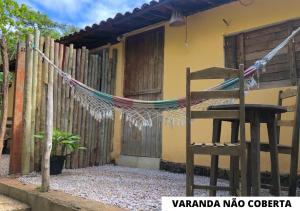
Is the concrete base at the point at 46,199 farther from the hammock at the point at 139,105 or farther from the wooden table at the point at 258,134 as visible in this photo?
the hammock at the point at 139,105

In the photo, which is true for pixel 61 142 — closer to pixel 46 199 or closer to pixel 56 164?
pixel 56 164

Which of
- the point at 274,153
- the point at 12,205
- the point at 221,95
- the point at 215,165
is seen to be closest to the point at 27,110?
the point at 12,205

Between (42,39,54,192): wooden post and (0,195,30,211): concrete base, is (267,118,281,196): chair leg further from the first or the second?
(0,195,30,211): concrete base

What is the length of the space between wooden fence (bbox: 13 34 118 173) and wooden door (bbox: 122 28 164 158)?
0.36 metres

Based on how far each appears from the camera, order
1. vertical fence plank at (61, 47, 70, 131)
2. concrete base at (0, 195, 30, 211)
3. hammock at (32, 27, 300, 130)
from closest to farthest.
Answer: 1. concrete base at (0, 195, 30, 211)
2. hammock at (32, 27, 300, 130)
3. vertical fence plank at (61, 47, 70, 131)

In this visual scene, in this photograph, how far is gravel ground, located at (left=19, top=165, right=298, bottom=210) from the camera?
11.7ft

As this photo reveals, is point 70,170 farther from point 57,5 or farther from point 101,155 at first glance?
point 57,5

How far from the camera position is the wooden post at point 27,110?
5215mm

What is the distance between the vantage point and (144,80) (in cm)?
661

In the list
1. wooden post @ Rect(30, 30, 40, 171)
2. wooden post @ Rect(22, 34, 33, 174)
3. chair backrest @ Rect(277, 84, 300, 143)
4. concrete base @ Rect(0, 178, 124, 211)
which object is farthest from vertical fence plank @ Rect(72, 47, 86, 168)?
chair backrest @ Rect(277, 84, 300, 143)

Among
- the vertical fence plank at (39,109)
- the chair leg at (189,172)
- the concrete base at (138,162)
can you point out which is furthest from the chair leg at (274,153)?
the vertical fence plank at (39,109)

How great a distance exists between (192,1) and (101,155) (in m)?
3.14

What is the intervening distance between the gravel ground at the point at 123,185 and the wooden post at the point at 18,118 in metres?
0.33

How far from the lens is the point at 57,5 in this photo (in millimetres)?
16016
